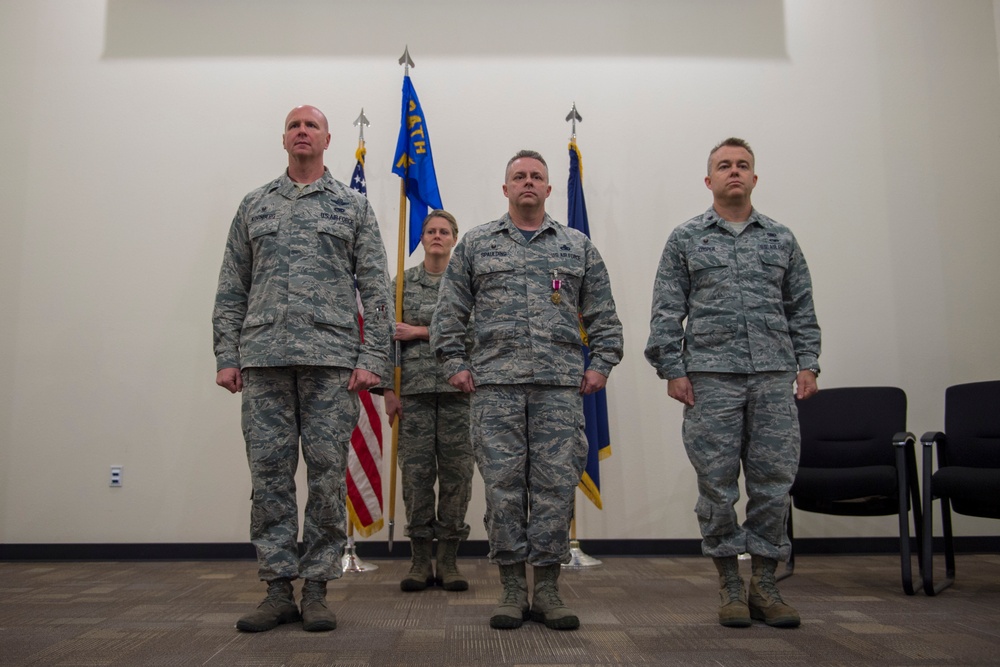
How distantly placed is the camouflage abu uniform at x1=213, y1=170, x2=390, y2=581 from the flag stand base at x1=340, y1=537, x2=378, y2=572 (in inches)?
56.9

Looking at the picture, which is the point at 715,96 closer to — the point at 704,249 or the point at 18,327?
the point at 704,249

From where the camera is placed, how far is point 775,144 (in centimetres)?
462

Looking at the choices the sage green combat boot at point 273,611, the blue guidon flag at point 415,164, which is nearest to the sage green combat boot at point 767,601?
the sage green combat boot at point 273,611

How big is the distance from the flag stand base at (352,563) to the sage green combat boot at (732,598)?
198 cm

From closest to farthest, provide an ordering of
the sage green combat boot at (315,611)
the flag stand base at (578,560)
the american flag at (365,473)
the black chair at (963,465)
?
the sage green combat boot at (315,611) → the black chair at (963,465) → the american flag at (365,473) → the flag stand base at (578,560)

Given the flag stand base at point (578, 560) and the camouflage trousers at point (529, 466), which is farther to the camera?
the flag stand base at point (578, 560)

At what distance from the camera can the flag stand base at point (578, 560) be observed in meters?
3.92

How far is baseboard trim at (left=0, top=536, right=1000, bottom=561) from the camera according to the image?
4176 millimetres

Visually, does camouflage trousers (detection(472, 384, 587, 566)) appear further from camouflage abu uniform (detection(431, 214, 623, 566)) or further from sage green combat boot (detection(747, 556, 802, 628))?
sage green combat boot (detection(747, 556, 802, 628))

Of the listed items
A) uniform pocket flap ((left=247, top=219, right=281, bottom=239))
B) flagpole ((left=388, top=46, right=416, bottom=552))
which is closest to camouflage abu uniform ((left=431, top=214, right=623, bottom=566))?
uniform pocket flap ((left=247, top=219, right=281, bottom=239))

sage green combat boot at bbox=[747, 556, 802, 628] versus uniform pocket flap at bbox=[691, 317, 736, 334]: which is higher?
uniform pocket flap at bbox=[691, 317, 736, 334]

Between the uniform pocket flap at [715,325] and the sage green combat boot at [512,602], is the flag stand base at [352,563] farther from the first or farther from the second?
the uniform pocket flap at [715,325]

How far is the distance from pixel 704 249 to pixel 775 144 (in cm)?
237

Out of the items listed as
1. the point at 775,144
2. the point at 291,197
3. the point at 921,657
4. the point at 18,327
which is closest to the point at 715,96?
the point at 775,144
